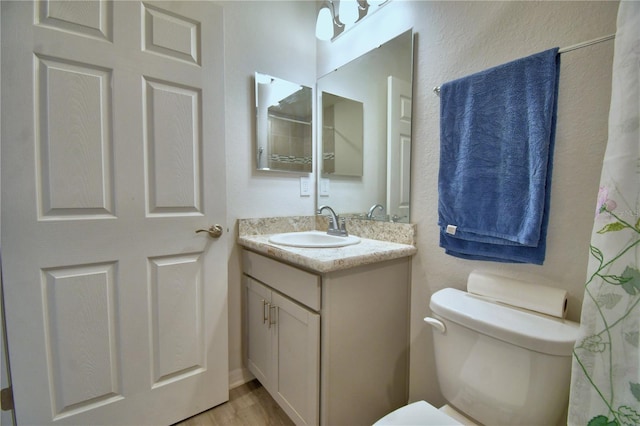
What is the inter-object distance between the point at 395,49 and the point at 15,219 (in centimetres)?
167

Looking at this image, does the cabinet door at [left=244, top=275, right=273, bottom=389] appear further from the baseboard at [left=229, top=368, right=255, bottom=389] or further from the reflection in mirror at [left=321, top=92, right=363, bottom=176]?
the reflection in mirror at [left=321, top=92, right=363, bottom=176]

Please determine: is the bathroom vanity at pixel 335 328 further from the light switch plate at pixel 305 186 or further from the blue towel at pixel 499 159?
the light switch plate at pixel 305 186

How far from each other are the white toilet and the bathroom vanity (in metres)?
0.26

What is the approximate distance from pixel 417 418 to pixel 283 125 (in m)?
1.49

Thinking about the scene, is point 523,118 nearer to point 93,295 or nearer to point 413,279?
point 413,279

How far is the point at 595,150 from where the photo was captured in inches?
31.7

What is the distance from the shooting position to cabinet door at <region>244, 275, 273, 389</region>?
1.32 m

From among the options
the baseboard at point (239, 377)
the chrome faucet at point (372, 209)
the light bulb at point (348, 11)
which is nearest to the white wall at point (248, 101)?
the baseboard at point (239, 377)

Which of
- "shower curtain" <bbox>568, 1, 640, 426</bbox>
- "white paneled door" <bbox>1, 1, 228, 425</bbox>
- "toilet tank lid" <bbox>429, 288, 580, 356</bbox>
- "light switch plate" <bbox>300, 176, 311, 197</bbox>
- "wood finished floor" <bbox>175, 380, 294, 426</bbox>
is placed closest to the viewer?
"shower curtain" <bbox>568, 1, 640, 426</bbox>

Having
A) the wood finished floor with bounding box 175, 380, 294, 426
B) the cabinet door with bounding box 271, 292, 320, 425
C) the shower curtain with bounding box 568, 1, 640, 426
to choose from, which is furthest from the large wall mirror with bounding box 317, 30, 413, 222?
the wood finished floor with bounding box 175, 380, 294, 426

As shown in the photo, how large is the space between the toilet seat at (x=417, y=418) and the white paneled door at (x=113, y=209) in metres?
0.91

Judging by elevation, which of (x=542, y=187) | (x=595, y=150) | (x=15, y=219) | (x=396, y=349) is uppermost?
(x=595, y=150)

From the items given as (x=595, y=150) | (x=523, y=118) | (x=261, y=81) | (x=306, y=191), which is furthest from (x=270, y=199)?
(x=595, y=150)

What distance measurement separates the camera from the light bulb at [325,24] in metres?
1.51
